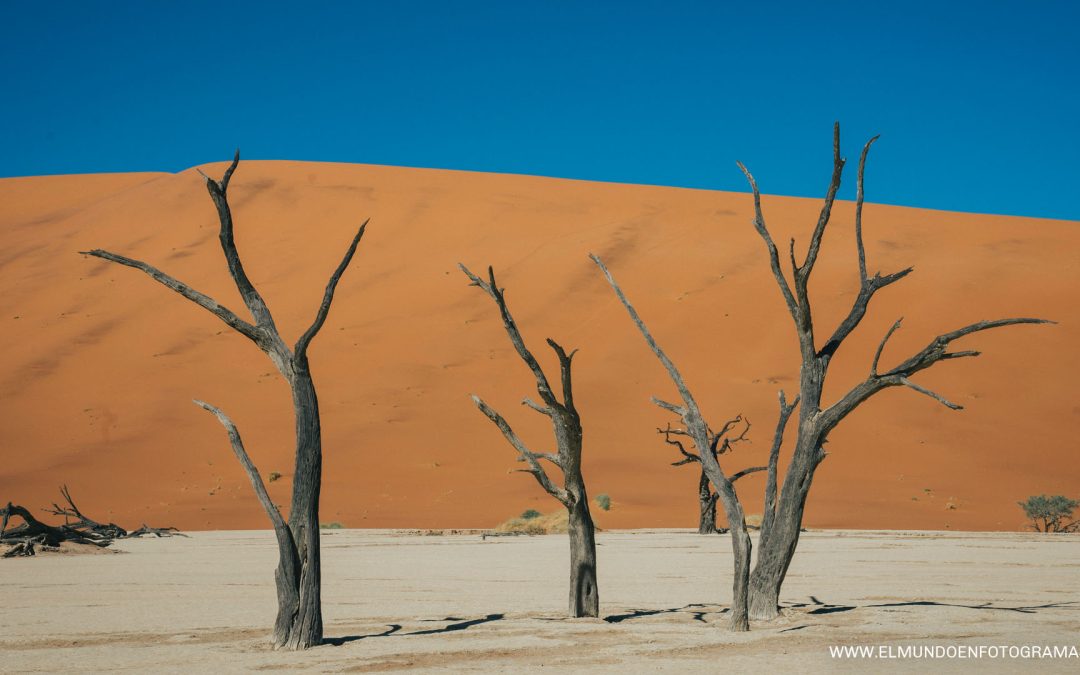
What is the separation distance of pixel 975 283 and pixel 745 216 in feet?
44.6

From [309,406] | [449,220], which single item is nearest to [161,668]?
[309,406]

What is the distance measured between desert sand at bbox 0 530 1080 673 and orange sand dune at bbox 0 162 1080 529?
9.07 metres

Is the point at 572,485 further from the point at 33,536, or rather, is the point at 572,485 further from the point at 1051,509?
the point at 1051,509

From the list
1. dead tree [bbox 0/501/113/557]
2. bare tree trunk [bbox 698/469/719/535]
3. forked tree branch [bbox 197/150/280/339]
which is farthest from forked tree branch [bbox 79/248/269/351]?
bare tree trunk [bbox 698/469/719/535]

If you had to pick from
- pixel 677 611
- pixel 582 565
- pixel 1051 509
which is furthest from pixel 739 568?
pixel 1051 509

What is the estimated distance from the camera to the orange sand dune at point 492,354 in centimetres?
2850

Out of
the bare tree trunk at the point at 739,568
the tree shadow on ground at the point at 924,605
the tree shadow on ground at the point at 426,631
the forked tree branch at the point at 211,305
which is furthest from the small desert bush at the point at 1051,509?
the forked tree branch at the point at 211,305

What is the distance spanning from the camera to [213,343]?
4019 centimetres

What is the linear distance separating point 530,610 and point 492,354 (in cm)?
2645

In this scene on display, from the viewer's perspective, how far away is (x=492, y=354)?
A: 36.8 meters

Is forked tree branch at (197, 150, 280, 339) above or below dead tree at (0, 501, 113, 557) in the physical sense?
above

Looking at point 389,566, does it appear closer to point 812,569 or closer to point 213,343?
point 812,569

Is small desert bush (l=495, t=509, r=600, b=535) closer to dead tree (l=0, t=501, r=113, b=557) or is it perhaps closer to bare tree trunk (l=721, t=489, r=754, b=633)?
dead tree (l=0, t=501, r=113, b=557)

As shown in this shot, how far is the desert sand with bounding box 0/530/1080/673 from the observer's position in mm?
7465
